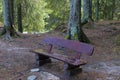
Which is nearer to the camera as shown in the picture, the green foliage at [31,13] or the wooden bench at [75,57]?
the wooden bench at [75,57]

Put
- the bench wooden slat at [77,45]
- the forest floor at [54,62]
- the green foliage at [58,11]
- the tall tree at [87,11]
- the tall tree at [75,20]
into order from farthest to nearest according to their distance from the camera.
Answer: the green foliage at [58,11] → the tall tree at [87,11] → the tall tree at [75,20] → the forest floor at [54,62] → the bench wooden slat at [77,45]

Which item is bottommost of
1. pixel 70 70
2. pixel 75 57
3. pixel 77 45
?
pixel 70 70

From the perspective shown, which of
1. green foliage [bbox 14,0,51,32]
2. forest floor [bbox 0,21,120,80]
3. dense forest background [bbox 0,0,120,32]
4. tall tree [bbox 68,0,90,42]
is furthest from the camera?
green foliage [bbox 14,0,51,32]

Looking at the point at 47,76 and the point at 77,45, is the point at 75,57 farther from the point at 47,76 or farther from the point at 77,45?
the point at 47,76

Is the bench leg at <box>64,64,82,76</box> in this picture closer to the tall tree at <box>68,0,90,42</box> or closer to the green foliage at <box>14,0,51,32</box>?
the tall tree at <box>68,0,90,42</box>

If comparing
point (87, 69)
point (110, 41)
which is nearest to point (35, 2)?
point (110, 41)

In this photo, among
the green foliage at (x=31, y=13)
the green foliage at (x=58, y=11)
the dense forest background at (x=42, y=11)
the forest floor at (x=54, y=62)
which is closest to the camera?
the forest floor at (x=54, y=62)

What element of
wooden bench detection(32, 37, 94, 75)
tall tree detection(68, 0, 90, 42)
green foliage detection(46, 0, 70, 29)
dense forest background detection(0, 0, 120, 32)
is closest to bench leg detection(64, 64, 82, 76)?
wooden bench detection(32, 37, 94, 75)

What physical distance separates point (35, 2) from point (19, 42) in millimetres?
9343

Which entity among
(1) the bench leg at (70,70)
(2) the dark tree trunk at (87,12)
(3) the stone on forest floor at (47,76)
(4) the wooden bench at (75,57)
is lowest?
(3) the stone on forest floor at (47,76)

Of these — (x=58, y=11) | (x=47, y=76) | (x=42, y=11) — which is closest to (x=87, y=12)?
(x=47, y=76)

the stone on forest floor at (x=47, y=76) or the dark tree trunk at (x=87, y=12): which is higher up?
the dark tree trunk at (x=87, y=12)

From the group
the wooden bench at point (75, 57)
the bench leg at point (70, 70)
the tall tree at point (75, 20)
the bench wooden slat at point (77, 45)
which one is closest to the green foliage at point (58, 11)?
the tall tree at point (75, 20)

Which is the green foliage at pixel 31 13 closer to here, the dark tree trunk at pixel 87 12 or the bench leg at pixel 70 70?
the dark tree trunk at pixel 87 12
